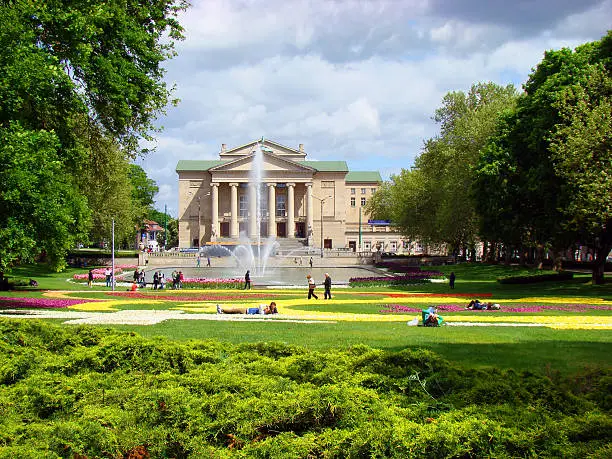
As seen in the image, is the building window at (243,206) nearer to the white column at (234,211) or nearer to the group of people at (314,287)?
the white column at (234,211)

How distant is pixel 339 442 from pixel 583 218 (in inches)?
1137

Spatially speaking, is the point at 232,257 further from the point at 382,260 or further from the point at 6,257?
the point at 6,257

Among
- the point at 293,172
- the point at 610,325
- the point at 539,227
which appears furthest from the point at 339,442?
the point at 293,172

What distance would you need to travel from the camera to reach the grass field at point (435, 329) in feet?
40.7

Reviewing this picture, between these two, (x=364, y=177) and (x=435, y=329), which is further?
(x=364, y=177)

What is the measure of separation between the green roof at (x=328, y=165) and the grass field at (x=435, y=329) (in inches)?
3324

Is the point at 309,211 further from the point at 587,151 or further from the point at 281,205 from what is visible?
the point at 587,151

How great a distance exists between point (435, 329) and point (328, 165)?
103 meters

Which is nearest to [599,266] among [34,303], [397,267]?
[34,303]

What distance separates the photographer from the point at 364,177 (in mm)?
141500

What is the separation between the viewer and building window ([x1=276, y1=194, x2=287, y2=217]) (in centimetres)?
11338

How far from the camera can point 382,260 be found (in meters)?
80.9

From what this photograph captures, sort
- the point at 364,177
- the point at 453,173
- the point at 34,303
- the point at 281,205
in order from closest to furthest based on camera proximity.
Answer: the point at 34,303 → the point at 453,173 → the point at 281,205 → the point at 364,177

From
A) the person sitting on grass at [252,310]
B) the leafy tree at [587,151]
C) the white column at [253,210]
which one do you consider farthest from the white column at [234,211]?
the person sitting on grass at [252,310]
